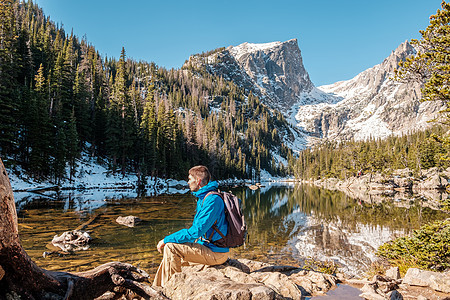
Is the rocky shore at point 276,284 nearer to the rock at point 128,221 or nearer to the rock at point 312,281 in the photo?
the rock at point 312,281

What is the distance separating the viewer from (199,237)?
4.29 m

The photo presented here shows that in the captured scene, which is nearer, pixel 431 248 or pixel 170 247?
pixel 170 247

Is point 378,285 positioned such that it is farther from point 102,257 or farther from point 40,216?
point 40,216

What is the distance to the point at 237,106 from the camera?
187875 mm

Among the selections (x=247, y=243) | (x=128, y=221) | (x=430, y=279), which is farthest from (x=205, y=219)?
(x=128, y=221)

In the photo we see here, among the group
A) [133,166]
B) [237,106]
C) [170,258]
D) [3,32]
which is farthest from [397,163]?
[237,106]

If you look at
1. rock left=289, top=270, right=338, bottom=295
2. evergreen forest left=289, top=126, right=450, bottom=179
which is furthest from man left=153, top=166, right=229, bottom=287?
evergreen forest left=289, top=126, right=450, bottom=179

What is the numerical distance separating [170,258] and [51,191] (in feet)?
125

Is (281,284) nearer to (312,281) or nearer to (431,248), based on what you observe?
(312,281)

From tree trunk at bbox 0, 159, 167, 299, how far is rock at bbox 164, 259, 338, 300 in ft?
1.87

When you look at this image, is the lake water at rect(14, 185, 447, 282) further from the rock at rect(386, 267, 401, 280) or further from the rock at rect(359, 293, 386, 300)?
the rock at rect(359, 293, 386, 300)

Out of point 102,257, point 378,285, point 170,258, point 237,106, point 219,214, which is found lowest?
point 102,257

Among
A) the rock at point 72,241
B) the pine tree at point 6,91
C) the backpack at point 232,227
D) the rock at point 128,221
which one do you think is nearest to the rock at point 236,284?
the backpack at point 232,227

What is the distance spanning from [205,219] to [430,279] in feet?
18.0
